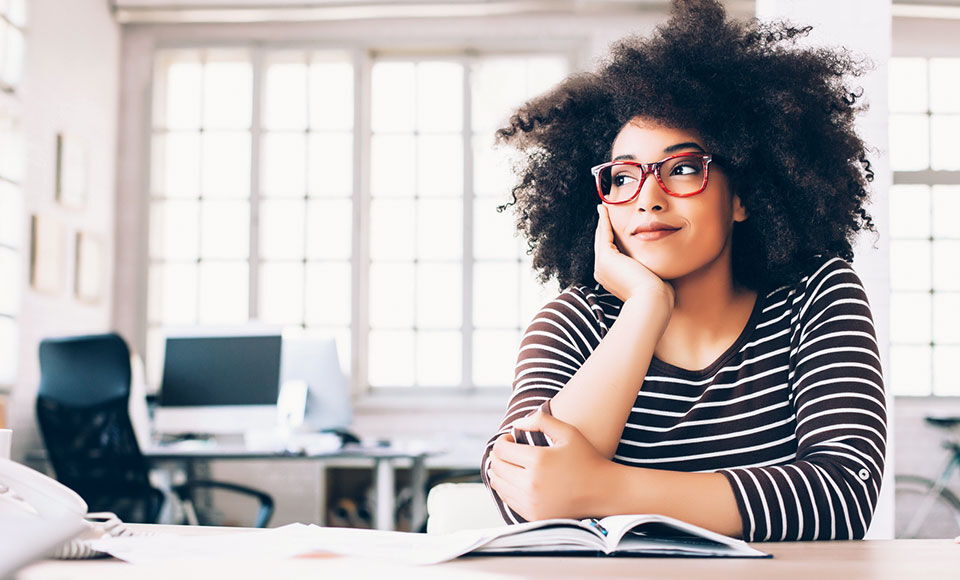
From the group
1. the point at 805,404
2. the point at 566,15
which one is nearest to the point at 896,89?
the point at 566,15

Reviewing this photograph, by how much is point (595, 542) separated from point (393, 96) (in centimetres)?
577

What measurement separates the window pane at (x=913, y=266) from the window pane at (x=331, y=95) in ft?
12.9

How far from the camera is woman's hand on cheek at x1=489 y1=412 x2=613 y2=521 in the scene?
99 cm

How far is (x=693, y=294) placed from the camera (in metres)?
1.51

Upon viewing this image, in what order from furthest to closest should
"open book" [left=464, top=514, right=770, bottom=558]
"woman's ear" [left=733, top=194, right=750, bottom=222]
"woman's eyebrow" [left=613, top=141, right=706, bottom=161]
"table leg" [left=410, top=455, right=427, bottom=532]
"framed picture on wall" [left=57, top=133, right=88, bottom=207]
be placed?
"framed picture on wall" [left=57, top=133, right=88, bottom=207]
"table leg" [left=410, top=455, right=427, bottom=532]
"woman's ear" [left=733, top=194, right=750, bottom=222]
"woman's eyebrow" [left=613, top=141, right=706, bottom=161]
"open book" [left=464, top=514, right=770, bottom=558]

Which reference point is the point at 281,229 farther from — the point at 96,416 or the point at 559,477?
the point at 559,477

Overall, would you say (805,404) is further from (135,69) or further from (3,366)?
(135,69)

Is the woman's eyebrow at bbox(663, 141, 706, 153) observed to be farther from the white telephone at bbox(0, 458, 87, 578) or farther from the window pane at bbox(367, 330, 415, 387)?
the window pane at bbox(367, 330, 415, 387)

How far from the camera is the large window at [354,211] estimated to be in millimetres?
6156

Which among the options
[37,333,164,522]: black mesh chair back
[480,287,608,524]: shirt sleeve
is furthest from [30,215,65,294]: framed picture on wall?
[480,287,608,524]: shirt sleeve

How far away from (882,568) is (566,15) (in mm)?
5840

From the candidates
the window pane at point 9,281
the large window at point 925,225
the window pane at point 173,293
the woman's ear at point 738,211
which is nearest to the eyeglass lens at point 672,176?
the woman's ear at point 738,211

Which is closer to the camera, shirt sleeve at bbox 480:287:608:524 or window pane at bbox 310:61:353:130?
shirt sleeve at bbox 480:287:608:524

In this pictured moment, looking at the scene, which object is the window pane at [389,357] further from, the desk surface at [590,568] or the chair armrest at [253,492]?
the desk surface at [590,568]
